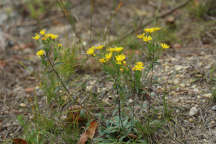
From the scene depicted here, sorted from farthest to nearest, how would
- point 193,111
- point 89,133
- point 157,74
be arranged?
point 157,74 → point 193,111 → point 89,133

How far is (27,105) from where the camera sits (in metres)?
2.31

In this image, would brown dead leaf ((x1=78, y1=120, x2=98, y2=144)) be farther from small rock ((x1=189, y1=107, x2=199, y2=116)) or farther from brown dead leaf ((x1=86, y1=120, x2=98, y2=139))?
small rock ((x1=189, y1=107, x2=199, y2=116))

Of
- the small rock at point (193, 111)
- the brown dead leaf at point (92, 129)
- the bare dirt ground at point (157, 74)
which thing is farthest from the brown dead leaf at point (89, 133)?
the small rock at point (193, 111)

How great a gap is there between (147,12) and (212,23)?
1.21m

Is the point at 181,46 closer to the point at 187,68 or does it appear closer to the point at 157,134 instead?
the point at 187,68

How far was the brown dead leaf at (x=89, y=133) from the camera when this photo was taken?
1693 millimetres

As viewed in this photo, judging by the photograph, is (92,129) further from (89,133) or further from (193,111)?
(193,111)

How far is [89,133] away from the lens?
1730mm

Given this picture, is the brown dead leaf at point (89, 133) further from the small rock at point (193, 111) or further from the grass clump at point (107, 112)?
the small rock at point (193, 111)

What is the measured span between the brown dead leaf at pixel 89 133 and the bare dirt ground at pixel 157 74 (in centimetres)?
47

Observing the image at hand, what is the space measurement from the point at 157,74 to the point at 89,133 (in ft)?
3.24

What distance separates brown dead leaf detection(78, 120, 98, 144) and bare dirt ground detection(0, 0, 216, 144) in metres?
0.47

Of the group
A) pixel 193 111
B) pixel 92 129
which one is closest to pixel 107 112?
pixel 92 129

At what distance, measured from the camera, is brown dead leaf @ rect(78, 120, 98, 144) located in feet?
5.56
